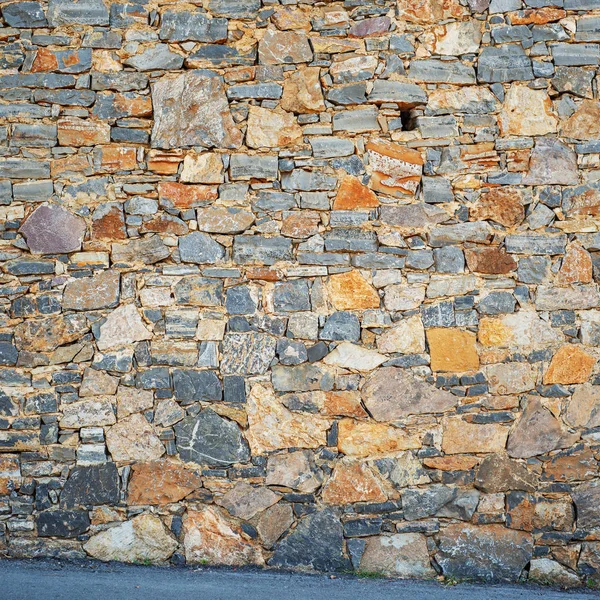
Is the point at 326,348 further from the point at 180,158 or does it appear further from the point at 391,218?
the point at 180,158

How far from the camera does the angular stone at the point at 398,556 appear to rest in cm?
359

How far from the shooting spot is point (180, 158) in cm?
369

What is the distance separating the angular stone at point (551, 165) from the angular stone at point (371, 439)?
159 centimetres

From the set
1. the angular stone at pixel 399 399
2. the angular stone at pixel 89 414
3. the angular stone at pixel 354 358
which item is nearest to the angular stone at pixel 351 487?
the angular stone at pixel 399 399

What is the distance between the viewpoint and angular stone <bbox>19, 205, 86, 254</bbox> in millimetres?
3635

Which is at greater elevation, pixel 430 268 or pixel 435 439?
pixel 430 268

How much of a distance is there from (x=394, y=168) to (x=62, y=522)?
2693mm

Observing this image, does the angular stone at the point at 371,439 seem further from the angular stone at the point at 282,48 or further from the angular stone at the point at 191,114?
the angular stone at the point at 282,48

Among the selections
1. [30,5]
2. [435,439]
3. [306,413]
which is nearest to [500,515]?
[435,439]

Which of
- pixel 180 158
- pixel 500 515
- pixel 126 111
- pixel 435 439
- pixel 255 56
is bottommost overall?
pixel 500 515

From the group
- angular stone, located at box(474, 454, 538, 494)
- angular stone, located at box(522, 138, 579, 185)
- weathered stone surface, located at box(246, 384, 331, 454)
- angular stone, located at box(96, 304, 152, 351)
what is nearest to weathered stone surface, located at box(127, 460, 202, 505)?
weathered stone surface, located at box(246, 384, 331, 454)

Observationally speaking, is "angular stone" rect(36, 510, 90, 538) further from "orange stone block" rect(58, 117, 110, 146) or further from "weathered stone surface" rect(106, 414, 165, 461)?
"orange stone block" rect(58, 117, 110, 146)

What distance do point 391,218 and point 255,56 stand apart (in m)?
1.20

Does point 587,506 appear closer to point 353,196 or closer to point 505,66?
point 353,196
